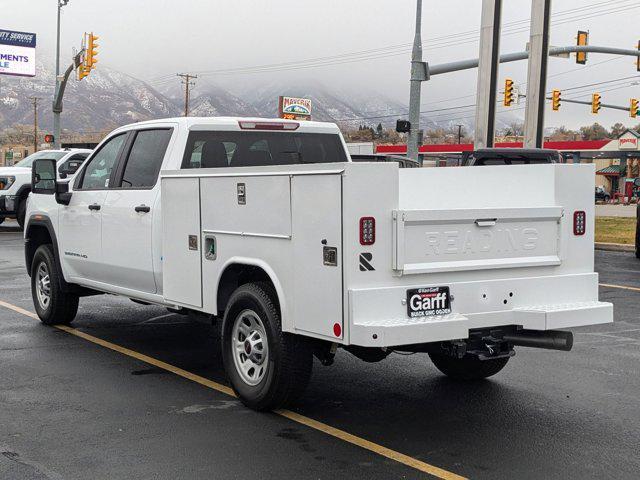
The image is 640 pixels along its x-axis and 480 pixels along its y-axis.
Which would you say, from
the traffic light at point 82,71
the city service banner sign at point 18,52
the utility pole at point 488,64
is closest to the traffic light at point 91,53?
the traffic light at point 82,71

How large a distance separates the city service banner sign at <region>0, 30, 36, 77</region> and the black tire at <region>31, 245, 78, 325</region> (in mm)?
56665

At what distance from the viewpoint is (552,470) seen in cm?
509

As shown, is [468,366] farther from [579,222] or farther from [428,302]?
[428,302]

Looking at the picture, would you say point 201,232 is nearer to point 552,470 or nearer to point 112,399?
point 112,399

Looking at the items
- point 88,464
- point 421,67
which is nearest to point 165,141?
point 88,464

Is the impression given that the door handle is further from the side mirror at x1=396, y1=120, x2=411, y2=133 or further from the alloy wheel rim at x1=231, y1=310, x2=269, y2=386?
the side mirror at x1=396, y1=120, x2=411, y2=133

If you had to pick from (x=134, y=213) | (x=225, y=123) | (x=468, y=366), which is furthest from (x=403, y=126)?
(x=468, y=366)

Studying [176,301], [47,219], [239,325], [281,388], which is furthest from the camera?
[47,219]

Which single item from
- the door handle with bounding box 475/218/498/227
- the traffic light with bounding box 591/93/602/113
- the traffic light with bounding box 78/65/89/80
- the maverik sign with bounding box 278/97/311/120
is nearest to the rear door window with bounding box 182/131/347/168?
the door handle with bounding box 475/218/498/227

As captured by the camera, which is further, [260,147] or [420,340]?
[260,147]

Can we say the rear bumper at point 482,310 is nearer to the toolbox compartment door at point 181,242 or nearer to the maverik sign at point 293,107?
the toolbox compartment door at point 181,242

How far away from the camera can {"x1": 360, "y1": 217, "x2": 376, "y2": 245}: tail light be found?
210 inches

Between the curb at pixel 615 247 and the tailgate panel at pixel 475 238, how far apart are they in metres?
15.3

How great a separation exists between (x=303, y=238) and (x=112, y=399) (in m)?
2.11
